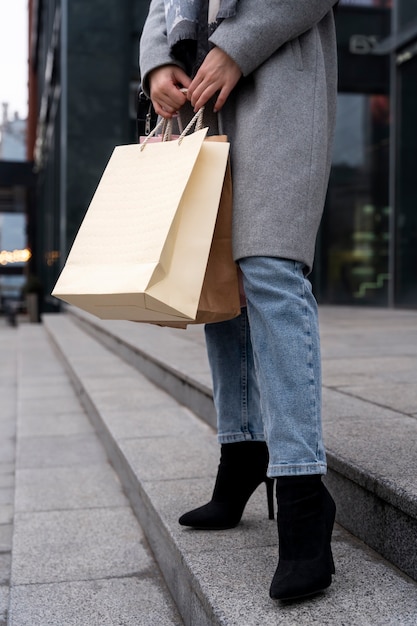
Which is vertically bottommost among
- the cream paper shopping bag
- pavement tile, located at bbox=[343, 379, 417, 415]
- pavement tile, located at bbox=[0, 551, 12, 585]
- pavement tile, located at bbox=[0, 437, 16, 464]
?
pavement tile, located at bbox=[0, 437, 16, 464]

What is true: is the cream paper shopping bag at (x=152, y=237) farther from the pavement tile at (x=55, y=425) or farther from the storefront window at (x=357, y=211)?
the storefront window at (x=357, y=211)

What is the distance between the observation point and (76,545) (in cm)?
247

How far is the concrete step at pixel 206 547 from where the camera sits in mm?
1502

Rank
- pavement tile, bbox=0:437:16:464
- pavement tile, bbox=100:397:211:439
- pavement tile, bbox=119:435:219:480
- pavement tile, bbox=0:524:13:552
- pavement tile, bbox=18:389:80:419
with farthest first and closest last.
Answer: pavement tile, bbox=18:389:80:419 < pavement tile, bbox=0:437:16:464 < pavement tile, bbox=100:397:211:439 < pavement tile, bbox=119:435:219:480 < pavement tile, bbox=0:524:13:552

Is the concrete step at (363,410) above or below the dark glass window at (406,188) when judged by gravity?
below

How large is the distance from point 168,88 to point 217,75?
18 centimetres

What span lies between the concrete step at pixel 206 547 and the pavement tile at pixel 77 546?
0.26 ft

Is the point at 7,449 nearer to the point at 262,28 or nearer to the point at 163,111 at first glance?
the point at 163,111

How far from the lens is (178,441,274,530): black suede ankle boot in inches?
78.7

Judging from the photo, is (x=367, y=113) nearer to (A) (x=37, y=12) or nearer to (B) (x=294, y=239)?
(B) (x=294, y=239)

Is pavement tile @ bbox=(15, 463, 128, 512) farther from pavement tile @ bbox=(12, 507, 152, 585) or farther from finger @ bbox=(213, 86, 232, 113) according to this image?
finger @ bbox=(213, 86, 232, 113)

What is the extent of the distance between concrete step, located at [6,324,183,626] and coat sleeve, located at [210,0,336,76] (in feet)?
4.73

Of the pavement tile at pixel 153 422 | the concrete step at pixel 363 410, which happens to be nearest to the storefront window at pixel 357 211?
the concrete step at pixel 363 410

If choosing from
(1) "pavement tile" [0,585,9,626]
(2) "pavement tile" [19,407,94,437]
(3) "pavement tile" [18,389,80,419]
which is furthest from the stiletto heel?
(3) "pavement tile" [18,389,80,419]
